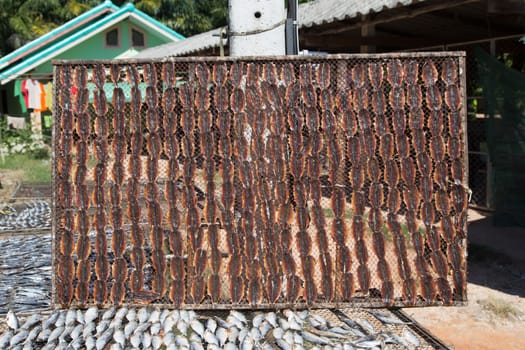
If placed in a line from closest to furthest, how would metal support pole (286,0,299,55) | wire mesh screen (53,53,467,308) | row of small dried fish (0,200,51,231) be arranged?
wire mesh screen (53,53,467,308) < metal support pole (286,0,299,55) < row of small dried fish (0,200,51,231)

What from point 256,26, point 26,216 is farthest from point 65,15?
point 256,26

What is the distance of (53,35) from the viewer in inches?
774

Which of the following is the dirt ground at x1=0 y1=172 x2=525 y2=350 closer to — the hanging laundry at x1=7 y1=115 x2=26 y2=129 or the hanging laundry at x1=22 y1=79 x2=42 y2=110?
the hanging laundry at x1=22 y1=79 x2=42 y2=110

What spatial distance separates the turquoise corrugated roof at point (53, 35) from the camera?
18.8m

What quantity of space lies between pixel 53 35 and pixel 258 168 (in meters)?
17.7

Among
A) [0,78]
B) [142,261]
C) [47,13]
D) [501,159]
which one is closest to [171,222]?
[142,261]

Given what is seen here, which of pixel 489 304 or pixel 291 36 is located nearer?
pixel 291 36

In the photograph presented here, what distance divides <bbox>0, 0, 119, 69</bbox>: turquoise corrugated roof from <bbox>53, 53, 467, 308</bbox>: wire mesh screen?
646 inches

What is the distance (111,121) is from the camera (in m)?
4.66

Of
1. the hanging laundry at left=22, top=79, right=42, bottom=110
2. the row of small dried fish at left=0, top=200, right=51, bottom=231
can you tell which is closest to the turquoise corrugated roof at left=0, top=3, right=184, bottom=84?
the hanging laundry at left=22, top=79, right=42, bottom=110

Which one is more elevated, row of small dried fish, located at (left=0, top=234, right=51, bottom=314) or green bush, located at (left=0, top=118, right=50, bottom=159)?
green bush, located at (left=0, top=118, right=50, bottom=159)

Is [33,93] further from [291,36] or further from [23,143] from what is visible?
[291,36]

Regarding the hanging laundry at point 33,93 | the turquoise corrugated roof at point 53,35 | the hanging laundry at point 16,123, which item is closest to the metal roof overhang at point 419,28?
the hanging laundry at point 33,93

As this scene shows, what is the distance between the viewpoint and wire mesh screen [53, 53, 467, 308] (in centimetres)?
436
